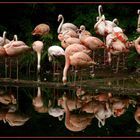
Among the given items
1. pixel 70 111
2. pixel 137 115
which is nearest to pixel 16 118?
pixel 70 111

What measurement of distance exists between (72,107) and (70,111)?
0.18 metres

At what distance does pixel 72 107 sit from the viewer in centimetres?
1003

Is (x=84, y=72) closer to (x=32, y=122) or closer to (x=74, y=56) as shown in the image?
(x=74, y=56)

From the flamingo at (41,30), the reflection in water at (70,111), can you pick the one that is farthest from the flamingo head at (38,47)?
the reflection in water at (70,111)

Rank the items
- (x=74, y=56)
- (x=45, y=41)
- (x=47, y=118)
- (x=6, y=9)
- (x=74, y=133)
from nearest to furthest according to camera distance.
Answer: (x=74, y=133), (x=47, y=118), (x=74, y=56), (x=45, y=41), (x=6, y=9)

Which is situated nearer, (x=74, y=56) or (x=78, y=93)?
(x=78, y=93)

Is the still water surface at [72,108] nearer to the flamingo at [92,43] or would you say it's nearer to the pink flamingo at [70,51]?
the pink flamingo at [70,51]

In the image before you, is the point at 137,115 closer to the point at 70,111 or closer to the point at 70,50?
the point at 70,111

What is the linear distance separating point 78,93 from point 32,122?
164 centimetres

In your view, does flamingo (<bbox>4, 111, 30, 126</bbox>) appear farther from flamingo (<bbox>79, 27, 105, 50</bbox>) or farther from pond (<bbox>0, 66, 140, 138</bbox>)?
flamingo (<bbox>79, 27, 105, 50</bbox>)

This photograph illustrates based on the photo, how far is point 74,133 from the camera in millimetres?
8820

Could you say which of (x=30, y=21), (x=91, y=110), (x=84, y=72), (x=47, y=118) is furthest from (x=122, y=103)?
(x=30, y=21)

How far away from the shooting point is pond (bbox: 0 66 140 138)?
8.95m

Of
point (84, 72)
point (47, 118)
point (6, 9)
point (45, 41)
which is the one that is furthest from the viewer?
point (6, 9)
